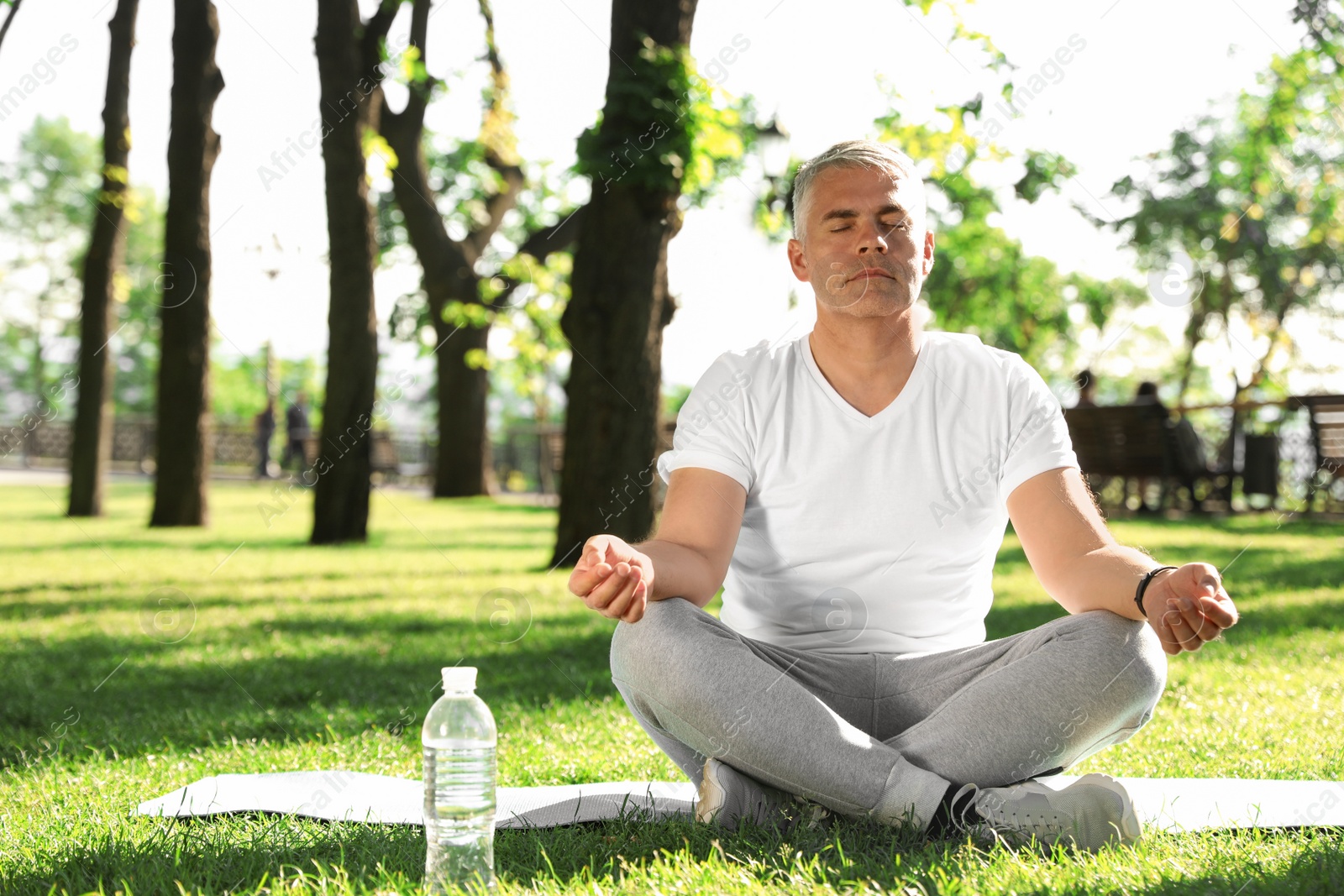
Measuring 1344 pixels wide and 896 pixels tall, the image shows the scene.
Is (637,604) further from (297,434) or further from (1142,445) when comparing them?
(297,434)

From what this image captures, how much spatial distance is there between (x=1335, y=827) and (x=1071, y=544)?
2.65ft

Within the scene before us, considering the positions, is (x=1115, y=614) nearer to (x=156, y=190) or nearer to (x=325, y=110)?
(x=325, y=110)

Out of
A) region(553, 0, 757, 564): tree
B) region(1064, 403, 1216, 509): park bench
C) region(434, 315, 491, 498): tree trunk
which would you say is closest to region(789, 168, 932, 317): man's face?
region(553, 0, 757, 564): tree

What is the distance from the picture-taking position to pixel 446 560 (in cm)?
1052

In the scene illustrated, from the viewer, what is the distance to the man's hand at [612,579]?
2318 mm

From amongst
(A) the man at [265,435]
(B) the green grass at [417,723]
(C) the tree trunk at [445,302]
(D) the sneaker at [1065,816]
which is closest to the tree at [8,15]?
(B) the green grass at [417,723]

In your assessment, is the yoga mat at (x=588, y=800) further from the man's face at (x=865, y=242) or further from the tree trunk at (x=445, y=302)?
the tree trunk at (x=445, y=302)

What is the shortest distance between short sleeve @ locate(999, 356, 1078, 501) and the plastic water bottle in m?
1.40

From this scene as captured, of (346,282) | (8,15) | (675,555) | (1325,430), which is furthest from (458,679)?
(1325,430)

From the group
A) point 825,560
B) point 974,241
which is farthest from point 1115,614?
point 974,241

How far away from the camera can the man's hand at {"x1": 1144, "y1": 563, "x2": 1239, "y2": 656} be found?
7.43 feet

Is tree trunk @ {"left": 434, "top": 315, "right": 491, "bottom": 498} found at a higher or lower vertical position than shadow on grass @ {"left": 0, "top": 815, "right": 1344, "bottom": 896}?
higher

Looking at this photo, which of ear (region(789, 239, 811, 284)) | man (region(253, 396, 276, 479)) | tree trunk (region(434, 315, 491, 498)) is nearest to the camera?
ear (region(789, 239, 811, 284))

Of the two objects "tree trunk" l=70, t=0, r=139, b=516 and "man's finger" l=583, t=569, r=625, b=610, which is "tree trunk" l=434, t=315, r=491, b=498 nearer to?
"tree trunk" l=70, t=0, r=139, b=516
